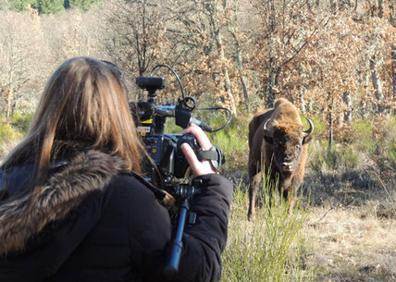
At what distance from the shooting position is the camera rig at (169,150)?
2180 millimetres

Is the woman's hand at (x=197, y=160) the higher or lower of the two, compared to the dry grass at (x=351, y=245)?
higher

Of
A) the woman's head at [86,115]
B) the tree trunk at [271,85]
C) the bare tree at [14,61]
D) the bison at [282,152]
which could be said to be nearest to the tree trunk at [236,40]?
the tree trunk at [271,85]

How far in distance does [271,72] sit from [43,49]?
32.4m

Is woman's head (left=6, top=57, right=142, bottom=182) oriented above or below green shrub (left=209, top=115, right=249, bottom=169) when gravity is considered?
above

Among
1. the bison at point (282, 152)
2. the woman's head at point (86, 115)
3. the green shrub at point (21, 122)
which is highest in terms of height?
the woman's head at point (86, 115)

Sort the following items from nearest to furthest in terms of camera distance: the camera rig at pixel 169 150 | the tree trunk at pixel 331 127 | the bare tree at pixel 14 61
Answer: the camera rig at pixel 169 150 < the tree trunk at pixel 331 127 < the bare tree at pixel 14 61

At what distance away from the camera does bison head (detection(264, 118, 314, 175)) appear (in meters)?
8.38

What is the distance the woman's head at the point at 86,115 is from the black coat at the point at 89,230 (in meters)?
0.08

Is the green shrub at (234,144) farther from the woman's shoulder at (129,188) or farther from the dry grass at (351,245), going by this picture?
the woman's shoulder at (129,188)

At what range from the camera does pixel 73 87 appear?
6.47 feet

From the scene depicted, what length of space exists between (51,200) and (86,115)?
316 mm

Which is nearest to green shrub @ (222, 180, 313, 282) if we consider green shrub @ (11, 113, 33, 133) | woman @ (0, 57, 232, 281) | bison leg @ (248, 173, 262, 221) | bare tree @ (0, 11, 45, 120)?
woman @ (0, 57, 232, 281)

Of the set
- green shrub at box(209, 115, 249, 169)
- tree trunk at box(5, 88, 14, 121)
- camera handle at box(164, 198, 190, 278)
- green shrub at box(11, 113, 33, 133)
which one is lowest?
tree trunk at box(5, 88, 14, 121)

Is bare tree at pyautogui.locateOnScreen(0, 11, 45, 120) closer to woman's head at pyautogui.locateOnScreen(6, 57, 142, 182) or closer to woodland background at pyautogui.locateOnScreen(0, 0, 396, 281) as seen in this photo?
woodland background at pyautogui.locateOnScreen(0, 0, 396, 281)
